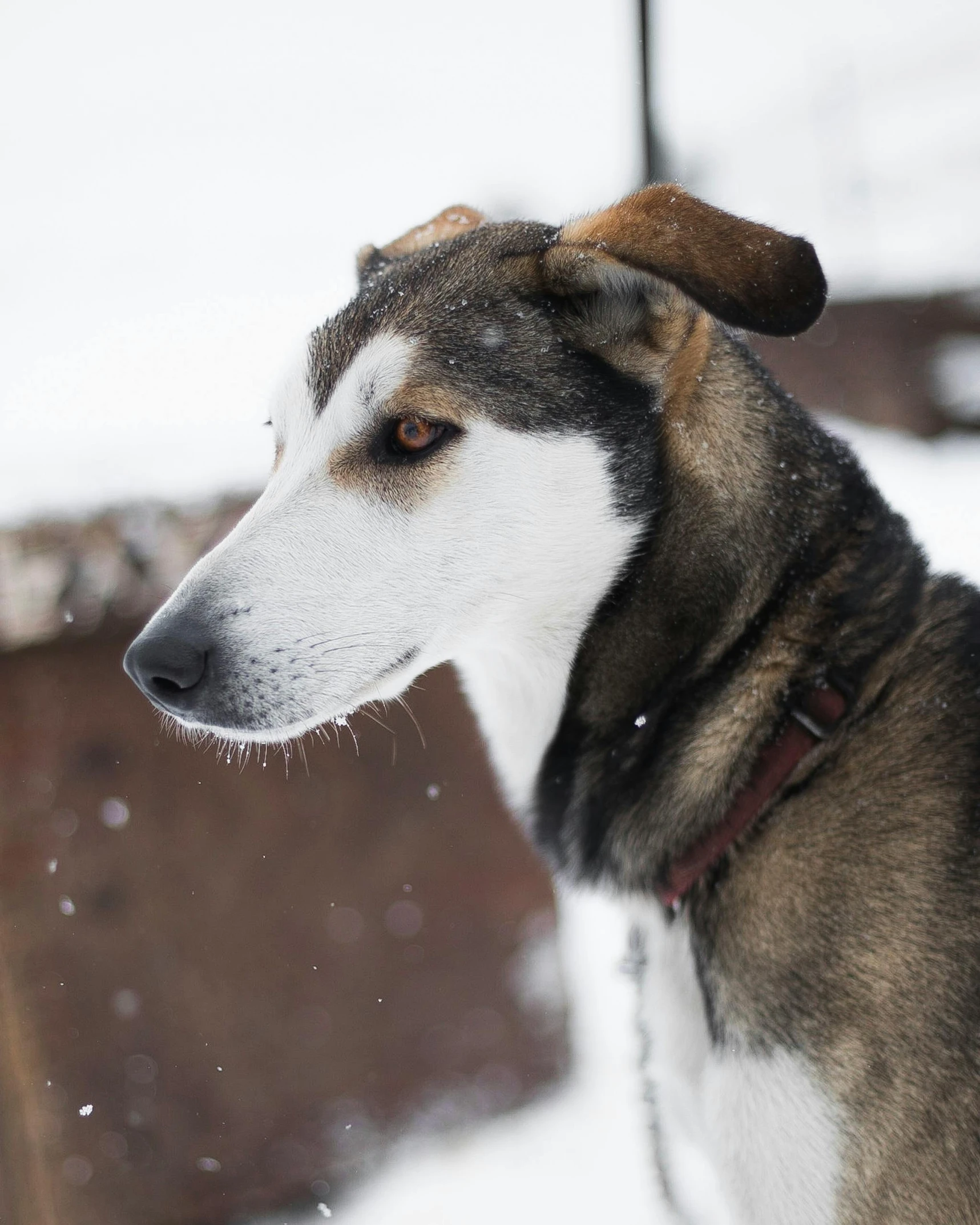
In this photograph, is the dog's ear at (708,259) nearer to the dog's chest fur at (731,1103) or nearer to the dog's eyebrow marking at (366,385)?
the dog's eyebrow marking at (366,385)

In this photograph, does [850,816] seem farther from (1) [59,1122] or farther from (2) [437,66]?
(2) [437,66]

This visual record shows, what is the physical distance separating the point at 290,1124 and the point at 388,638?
2632mm

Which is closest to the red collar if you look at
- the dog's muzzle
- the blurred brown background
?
the dog's muzzle

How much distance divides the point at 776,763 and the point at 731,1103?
57 cm

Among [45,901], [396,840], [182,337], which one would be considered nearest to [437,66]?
[182,337]

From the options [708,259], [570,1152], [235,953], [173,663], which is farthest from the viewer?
[570,1152]

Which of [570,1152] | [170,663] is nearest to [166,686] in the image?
[170,663]

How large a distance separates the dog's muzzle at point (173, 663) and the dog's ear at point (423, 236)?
1245 mm

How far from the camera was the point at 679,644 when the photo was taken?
5.61 feet

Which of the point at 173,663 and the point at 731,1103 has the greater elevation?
the point at 173,663

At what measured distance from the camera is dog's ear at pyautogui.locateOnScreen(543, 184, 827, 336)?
131cm

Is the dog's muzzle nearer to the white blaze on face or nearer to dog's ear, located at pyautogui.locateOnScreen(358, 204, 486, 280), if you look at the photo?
the white blaze on face

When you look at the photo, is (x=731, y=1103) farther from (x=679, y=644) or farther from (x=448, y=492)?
(x=448, y=492)

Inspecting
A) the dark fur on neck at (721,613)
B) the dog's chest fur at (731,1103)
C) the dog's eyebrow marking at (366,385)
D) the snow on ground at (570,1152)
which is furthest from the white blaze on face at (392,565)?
the snow on ground at (570,1152)
